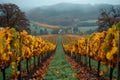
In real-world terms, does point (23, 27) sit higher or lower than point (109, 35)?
lower

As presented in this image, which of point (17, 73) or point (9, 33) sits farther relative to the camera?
point (17, 73)

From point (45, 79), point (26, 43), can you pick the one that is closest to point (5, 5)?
point (26, 43)

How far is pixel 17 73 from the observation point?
72.6ft

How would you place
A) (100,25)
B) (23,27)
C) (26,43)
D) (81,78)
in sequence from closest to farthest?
(81,78) → (26,43) → (23,27) → (100,25)

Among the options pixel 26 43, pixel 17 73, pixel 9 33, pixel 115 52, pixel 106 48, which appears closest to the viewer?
pixel 115 52

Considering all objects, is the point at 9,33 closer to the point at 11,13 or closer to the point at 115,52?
the point at 115,52

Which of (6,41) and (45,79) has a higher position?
(6,41)

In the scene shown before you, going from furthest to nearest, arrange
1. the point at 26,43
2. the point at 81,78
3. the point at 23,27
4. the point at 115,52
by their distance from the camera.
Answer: the point at 23,27
the point at 26,43
the point at 81,78
the point at 115,52

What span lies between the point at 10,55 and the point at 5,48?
3.76ft

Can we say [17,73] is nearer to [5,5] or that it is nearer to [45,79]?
[45,79]

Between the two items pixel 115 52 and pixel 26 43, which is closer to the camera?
pixel 115 52

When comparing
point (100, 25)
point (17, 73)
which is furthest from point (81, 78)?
point (100, 25)

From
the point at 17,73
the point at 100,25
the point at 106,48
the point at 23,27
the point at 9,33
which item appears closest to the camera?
the point at 106,48

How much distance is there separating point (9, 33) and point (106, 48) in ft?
21.8
